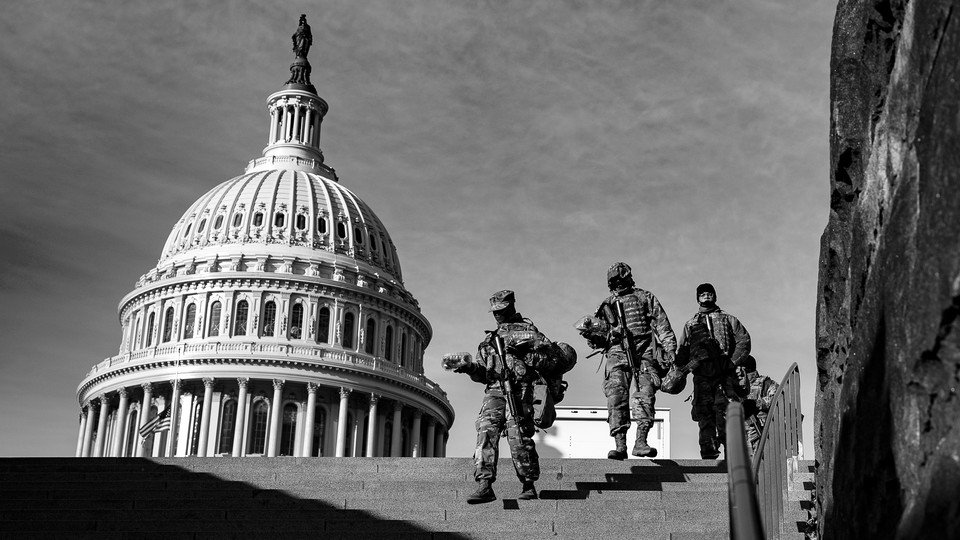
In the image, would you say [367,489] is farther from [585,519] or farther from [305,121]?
[305,121]

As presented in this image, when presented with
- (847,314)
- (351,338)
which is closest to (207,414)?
(351,338)

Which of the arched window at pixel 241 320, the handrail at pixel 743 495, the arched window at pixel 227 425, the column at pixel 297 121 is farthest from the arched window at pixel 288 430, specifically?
the handrail at pixel 743 495

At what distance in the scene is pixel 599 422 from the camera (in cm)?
4059

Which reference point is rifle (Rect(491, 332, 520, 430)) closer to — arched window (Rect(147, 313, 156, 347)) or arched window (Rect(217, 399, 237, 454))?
arched window (Rect(217, 399, 237, 454))

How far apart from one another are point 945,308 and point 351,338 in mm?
84011

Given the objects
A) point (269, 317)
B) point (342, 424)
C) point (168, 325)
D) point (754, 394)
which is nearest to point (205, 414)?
point (269, 317)

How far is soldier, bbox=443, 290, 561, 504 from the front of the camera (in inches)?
496

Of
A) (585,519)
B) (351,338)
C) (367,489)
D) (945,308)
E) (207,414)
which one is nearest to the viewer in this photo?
(945,308)

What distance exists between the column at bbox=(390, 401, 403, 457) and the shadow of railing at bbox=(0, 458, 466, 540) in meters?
69.8

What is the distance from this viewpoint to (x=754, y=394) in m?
17.2

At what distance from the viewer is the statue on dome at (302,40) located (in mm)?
108500

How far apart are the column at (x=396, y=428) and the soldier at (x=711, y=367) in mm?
70290

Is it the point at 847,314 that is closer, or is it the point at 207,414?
the point at 847,314

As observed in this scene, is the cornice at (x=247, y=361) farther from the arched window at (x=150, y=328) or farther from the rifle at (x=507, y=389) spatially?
the rifle at (x=507, y=389)
